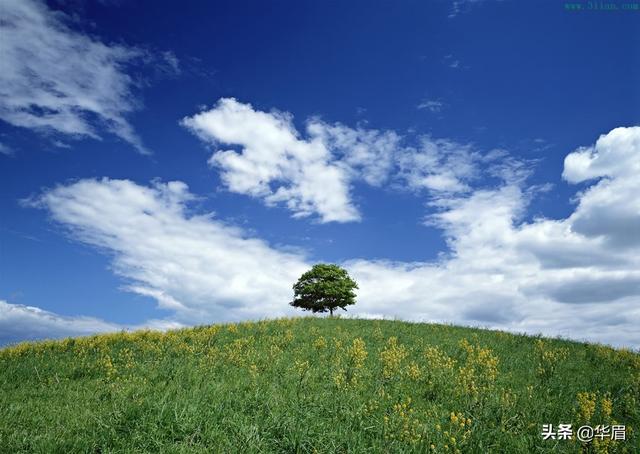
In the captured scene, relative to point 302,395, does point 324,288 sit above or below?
above

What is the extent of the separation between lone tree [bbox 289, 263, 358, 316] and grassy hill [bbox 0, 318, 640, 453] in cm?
2836

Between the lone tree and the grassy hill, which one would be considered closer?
the grassy hill

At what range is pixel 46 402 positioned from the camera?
10602 mm

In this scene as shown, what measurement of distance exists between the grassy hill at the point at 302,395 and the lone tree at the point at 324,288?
28361mm

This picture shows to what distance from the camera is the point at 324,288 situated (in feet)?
154

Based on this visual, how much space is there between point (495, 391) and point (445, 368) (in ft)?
7.28

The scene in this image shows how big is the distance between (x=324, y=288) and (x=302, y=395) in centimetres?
3718

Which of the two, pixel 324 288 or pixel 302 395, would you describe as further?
pixel 324 288

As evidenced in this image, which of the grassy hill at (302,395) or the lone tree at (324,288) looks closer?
the grassy hill at (302,395)

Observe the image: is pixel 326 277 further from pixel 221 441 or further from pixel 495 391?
pixel 221 441

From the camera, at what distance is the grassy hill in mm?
7488

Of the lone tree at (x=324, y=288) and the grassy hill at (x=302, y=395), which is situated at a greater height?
the lone tree at (x=324, y=288)

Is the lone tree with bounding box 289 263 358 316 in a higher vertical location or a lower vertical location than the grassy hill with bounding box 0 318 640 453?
higher

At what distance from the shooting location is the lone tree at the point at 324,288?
47.0 m
